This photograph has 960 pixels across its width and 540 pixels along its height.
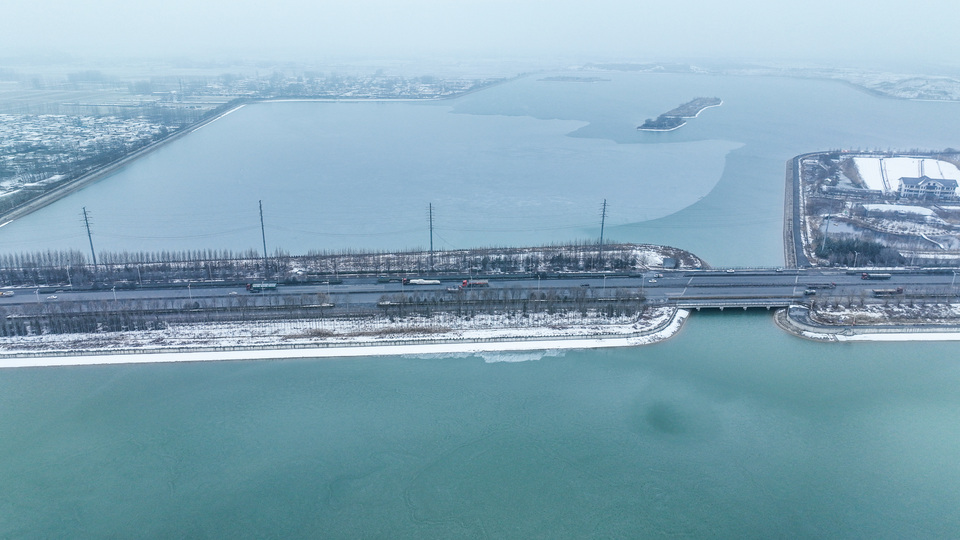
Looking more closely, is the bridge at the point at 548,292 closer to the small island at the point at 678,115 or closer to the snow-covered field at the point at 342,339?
the snow-covered field at the point at 342,339

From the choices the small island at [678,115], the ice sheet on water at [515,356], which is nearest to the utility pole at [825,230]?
the ice sheet on water at [515,356]

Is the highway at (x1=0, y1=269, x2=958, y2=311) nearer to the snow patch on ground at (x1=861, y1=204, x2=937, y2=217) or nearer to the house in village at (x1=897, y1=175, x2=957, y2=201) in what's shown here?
the snow patch on ground at (x1=861, y1=204, x2=937, y2=217)

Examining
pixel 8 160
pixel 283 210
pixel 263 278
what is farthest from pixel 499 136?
pixel 8 160

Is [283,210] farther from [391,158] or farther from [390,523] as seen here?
[390,523]

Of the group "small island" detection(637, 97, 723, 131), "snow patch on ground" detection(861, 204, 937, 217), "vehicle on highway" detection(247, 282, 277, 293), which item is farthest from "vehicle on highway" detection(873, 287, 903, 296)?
"small island" detection(637, 97, 723, 131)

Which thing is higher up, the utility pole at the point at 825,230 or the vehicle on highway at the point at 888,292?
the utility pole at the point at 825,230

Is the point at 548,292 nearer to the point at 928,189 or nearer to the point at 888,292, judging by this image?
→ the point at 888,292
